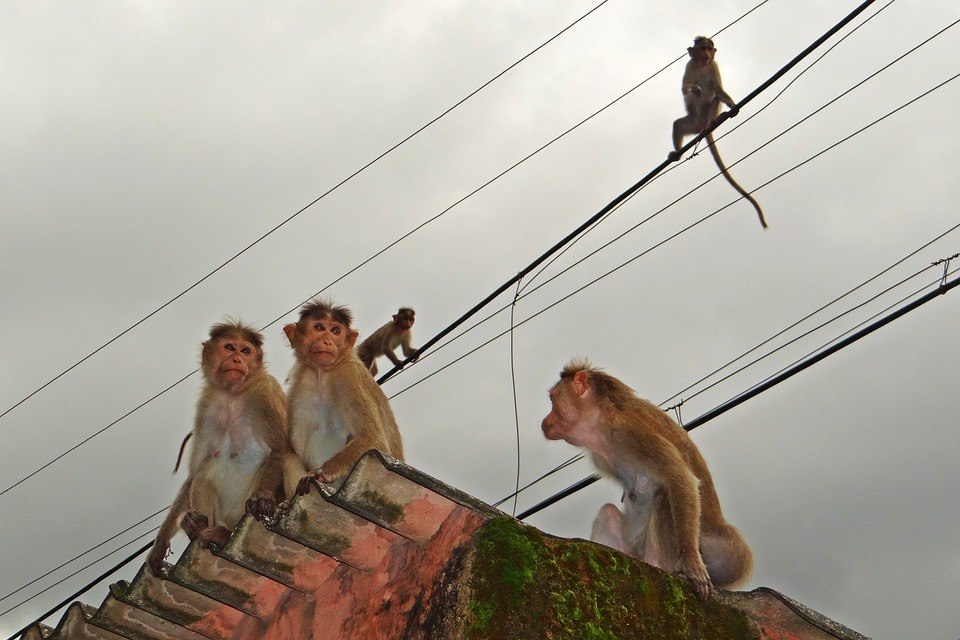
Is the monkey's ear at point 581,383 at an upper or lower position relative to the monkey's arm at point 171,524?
upper

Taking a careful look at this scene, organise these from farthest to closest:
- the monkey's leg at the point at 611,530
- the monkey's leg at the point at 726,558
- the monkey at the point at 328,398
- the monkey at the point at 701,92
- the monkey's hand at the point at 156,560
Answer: the monkey at the point at 701,92
the monkey at the point at 328,398
the monkey's leg at the point at 611,530
the monkey's leg at the point at 726,558
the monkey's hand at the point at 156,560

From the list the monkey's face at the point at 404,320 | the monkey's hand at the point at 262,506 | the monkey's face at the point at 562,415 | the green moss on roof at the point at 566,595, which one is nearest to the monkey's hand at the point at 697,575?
the green moss on roof at the point at 566,595

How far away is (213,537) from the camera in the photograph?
5.12m

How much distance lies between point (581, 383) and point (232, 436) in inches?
70.7

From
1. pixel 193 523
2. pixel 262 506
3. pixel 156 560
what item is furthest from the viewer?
pixel 193 523

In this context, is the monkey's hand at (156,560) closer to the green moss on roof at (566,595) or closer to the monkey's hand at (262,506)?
the monkey's hand at (262,506)

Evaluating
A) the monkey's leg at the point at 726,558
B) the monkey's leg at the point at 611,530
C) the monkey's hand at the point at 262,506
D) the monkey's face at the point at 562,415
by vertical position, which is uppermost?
the monkey's face at the point at 562,415

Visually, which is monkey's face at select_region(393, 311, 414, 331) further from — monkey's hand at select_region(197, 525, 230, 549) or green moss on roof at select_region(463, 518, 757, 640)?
green moss on roof at select_region(463, 518, 757, 640)

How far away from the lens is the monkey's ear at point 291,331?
6664 millimetres

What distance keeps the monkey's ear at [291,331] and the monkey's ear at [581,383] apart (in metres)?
1.52

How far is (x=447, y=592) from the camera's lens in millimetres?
4332

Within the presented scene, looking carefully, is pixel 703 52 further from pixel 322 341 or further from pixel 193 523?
pixel 193 523

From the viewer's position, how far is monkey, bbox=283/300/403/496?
20.5ft

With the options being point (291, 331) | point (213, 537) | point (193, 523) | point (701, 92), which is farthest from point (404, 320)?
point (213, 537)
